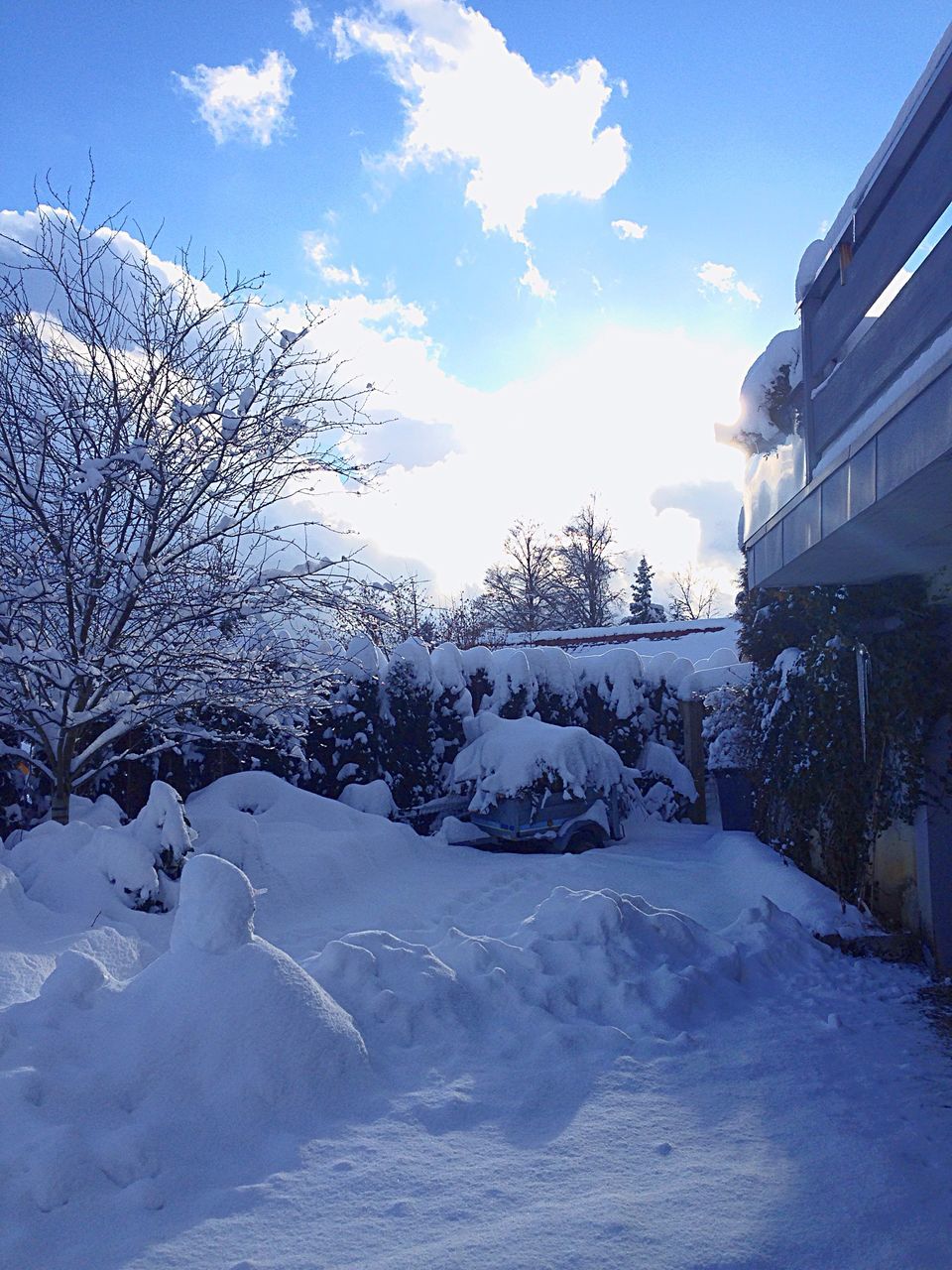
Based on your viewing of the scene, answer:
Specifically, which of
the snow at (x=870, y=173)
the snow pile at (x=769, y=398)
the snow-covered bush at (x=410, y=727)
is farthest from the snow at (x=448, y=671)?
the snow at (x=870, y=173)

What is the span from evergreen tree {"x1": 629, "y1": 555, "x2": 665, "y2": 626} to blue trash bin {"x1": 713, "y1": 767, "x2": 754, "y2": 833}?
110 ft

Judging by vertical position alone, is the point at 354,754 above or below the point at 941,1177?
above

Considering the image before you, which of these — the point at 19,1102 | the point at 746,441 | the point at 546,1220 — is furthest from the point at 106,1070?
the point at 746,441

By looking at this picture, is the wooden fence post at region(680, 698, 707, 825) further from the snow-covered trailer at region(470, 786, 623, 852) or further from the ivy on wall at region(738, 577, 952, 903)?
the ivy on wall at region(738, 577, 952, 903)

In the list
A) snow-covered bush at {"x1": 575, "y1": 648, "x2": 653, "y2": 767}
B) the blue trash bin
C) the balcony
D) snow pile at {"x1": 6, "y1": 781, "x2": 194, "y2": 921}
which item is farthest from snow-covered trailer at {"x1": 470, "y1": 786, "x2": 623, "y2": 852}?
the balcony

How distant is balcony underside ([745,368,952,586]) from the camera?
107 inches

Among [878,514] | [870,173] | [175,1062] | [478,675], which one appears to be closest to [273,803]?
[478,675]

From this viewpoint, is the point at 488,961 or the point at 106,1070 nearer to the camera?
the point at 106,1070

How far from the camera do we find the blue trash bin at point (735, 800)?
10.4 meters

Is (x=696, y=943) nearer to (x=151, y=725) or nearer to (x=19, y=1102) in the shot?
(x=19, y=1102)

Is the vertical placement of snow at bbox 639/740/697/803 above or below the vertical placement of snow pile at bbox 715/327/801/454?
below

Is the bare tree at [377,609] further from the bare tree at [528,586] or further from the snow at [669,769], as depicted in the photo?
the bare tree at [528,586]

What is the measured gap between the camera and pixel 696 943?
5066mm

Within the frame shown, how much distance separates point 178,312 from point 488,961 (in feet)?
16.5
